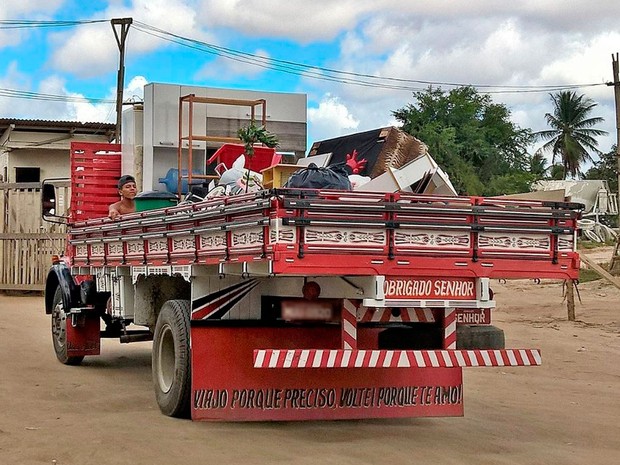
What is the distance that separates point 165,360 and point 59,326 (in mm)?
3876

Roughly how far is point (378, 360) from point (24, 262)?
15.4 meters

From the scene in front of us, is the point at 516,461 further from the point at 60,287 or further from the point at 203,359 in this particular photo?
the point at 60,287

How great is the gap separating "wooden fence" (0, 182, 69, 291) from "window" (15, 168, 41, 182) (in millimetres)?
8352

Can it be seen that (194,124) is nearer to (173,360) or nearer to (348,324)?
(173,360)

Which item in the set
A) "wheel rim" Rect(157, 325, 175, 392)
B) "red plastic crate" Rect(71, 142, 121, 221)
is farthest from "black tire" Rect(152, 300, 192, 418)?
"red plastic crate" Rect(71, 142, 121, 221)

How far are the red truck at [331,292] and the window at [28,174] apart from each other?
2100 centimetres

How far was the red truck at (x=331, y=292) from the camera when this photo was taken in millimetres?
6215

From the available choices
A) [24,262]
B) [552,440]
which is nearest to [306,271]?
[552,440]

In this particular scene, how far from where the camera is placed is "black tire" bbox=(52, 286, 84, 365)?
11328mm

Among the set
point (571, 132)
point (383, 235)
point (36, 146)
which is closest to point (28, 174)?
point (36, 146)

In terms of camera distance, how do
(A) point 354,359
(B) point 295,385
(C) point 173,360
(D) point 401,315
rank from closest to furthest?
1. (A) point 354,359
2. (D) point 401,315
3. (B) point 295,385
4. (C) point 173,360

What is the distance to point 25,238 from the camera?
67.2ft

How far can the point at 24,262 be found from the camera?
67.3 ft

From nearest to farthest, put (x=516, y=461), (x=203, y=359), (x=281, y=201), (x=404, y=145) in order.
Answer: (x=281, y=201)
(x=516, y=461)
(x=203, y=359)
(x=404, y=145)
